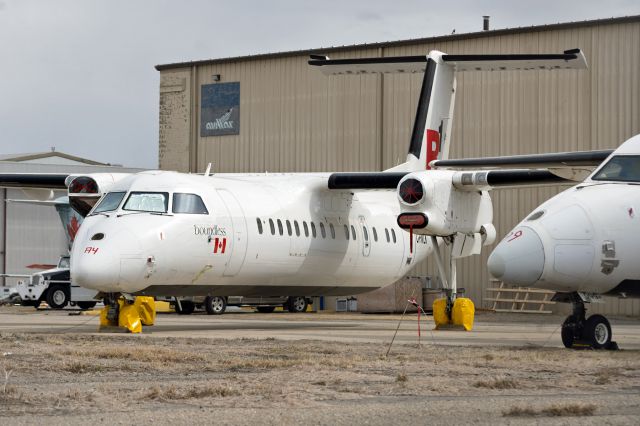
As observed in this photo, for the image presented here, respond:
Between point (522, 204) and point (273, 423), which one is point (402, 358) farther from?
point (522, 204)

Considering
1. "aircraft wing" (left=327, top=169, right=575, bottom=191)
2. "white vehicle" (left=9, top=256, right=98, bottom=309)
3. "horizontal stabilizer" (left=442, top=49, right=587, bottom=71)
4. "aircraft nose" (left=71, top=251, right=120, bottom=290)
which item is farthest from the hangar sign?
"aircraft nose" (left=71, top=251, right=120, bottom=290)

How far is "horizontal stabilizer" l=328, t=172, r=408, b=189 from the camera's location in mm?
22094

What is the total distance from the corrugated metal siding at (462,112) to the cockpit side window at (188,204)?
744 inches

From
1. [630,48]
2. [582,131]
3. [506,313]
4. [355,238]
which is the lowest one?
[506,313]

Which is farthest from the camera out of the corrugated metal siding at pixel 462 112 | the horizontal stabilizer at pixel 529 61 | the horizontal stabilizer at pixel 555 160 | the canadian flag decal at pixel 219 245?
the corrugated metal siding at pixel 462 112

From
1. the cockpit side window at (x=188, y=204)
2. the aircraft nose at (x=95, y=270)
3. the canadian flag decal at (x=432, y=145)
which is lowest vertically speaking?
the aircraft nose at (x=95, y=270)

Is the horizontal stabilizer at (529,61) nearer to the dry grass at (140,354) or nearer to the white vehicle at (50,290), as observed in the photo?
the dry grass at (140,354)

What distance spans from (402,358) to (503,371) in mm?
1779

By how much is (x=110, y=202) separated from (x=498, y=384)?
10637 millimetres

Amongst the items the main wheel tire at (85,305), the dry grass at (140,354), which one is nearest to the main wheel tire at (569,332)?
the dry grass at (140,354)

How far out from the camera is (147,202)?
18.0 meters

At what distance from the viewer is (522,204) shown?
36312 mm

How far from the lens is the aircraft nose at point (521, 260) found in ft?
38.2

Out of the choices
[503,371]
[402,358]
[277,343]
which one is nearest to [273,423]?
[503,371]
